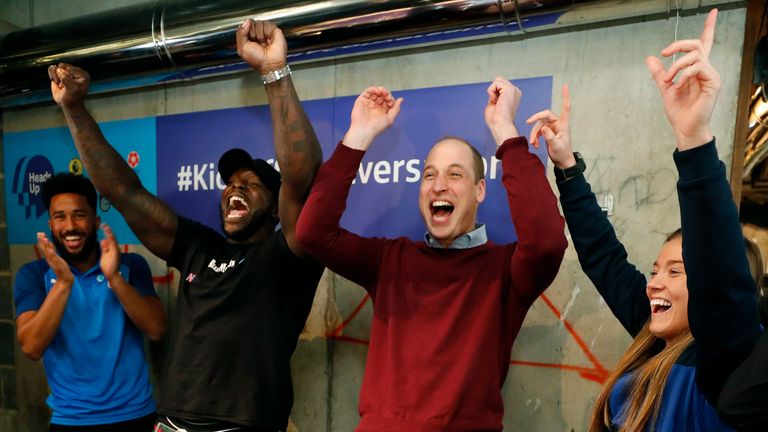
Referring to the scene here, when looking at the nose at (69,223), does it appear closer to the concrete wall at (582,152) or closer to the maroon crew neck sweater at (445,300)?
the concrete wall at (582,152)

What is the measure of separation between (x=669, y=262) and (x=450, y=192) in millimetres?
581

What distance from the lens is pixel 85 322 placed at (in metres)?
1.97

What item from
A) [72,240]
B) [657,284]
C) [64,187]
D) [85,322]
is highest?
[64,187]

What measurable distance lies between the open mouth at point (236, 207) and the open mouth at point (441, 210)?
2.37ft

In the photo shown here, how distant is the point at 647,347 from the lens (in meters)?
1.11

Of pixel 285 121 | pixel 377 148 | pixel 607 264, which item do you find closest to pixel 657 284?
pixel 607 264

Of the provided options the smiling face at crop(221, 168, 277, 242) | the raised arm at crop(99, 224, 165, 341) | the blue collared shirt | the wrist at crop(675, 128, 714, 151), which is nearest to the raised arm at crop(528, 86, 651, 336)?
the blue collared shirt

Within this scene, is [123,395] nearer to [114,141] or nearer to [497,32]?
[114,141]

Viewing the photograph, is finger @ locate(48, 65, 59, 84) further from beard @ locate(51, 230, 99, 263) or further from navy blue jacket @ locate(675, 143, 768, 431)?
navy blue jacket @ locate(675, 143, 768, 431)

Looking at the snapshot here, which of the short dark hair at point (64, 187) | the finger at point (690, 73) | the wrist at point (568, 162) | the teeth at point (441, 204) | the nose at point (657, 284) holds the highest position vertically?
the finger at point (690, 73)

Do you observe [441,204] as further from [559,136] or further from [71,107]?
[71,107]

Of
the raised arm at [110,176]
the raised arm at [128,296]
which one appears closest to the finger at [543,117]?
the raised arm at [110,176]

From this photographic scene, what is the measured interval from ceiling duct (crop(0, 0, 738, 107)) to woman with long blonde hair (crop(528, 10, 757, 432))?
15.4 inches

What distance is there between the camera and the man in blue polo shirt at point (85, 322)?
1886 millimetres
